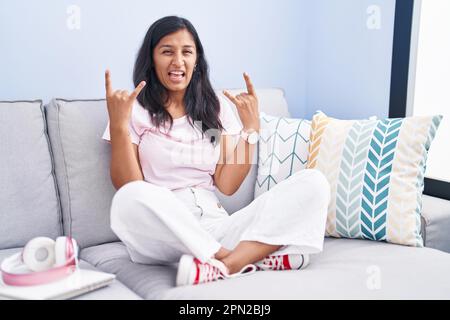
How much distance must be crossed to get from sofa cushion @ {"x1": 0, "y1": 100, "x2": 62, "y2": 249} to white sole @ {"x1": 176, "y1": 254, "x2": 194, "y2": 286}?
505 millimetres

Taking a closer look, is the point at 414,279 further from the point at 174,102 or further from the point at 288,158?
the point at 174,102

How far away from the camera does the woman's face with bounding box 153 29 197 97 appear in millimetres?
1646

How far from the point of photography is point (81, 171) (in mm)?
1599

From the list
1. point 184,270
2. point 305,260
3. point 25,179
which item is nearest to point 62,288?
point 184,270

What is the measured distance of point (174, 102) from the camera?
1.72 m

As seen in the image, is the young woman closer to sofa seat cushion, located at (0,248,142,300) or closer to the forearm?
the forearm

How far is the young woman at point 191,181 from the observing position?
128cm

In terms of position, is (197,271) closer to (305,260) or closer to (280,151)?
(305,260)

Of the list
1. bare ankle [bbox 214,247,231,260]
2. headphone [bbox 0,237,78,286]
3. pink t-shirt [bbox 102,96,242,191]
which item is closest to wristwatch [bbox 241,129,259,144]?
pink t-shirt [bbox 102,96,242,191]

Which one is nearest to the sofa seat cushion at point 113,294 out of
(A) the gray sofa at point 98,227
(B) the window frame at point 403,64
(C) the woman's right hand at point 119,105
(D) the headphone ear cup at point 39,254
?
Answer: (A) the gray sofa at point 98,227

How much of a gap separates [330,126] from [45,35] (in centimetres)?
99

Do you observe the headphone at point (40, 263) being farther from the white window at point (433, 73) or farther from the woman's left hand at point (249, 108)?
Answer: the white window at point (433, 73)

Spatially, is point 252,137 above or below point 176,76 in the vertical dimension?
below

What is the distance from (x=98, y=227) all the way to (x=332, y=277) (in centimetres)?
70
